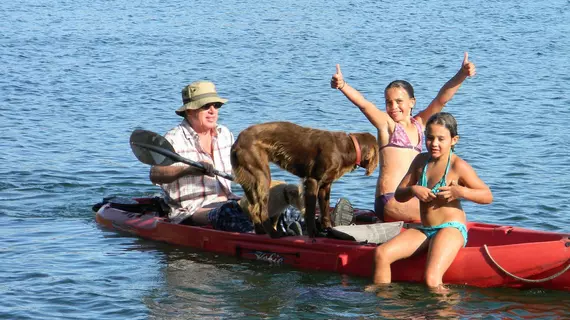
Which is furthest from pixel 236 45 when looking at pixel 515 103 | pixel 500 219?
pixel 500 219

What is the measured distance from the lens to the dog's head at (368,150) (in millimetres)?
8719

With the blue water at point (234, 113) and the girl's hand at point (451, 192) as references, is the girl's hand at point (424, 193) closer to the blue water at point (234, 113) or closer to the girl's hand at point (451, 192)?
the girl's hand at point (451, 192)

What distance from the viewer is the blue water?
8.37 meters

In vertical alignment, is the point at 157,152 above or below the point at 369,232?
above

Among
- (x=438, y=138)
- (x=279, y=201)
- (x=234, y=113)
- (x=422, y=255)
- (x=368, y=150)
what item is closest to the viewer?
(x=438, y=138)

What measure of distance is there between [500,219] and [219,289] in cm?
393

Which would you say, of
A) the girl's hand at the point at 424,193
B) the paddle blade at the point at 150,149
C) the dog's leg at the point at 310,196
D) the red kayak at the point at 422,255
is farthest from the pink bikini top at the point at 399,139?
the paddle blade at the point at 150,149

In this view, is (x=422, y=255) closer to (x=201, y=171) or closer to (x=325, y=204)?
(x=325, y=204)

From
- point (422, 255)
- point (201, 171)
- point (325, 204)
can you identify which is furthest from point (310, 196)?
point (201, 171)

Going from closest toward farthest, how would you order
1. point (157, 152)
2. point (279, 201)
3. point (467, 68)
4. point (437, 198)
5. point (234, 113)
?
1. point (437, 198)
2. point (467, 68)
3. point (279, 201)
4. point (157, 152)
5. point (234, 113)

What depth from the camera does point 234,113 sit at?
17.6 m

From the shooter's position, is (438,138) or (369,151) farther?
(369,151)

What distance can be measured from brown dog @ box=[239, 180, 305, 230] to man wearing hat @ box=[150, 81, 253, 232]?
258 millimetres

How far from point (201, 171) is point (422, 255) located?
2.22 metres
